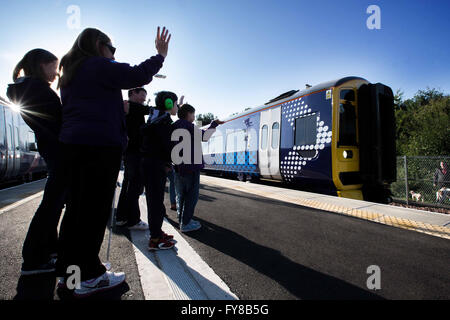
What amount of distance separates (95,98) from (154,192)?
107cm

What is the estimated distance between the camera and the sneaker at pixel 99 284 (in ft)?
4.67

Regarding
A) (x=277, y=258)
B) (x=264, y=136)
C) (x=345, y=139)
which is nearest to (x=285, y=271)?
(x=277, y=258)

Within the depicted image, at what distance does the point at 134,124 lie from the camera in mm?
3078

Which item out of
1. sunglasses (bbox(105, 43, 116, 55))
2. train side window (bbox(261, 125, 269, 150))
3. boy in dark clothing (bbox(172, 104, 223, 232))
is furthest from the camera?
train side window (bbox(261, 125, 269, 150))

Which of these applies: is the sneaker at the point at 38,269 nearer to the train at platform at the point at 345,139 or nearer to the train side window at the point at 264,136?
the train at platform at the point at 345,139

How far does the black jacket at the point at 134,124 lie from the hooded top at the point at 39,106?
116cm

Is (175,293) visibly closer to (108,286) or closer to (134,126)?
(108,286)

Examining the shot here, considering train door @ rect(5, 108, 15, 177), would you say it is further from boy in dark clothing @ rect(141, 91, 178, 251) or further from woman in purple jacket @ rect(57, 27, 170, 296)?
woman in purple jacket @ rect(57, 27, 170, 296)

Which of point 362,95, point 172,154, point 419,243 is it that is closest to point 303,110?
point 362,95

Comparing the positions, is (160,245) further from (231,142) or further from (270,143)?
(231,142)

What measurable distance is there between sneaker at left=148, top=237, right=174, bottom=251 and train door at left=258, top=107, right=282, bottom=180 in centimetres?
545

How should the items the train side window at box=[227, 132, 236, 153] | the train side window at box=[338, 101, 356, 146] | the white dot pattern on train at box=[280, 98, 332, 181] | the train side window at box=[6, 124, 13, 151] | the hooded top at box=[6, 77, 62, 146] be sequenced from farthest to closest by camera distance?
1. the train side window at box=[227, 132, 236, 153]
2. the train side window at box=[6, 124, 13, 151]
3. the white dot pattern on train at box=[280, 98, 332, 181]
4. the train side window at box=[338, 101, 356, 146]
5. the hooded top at box=[6, 77, 62, 146]

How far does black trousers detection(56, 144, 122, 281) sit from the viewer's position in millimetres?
1457

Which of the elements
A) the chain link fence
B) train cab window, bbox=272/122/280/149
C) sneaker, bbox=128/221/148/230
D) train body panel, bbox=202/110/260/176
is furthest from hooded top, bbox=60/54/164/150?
the chain link fence
